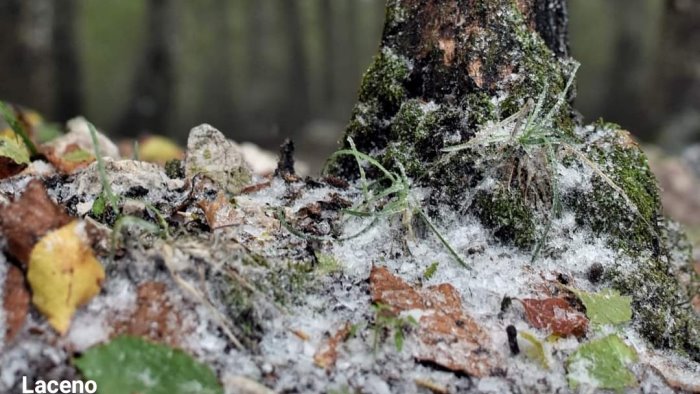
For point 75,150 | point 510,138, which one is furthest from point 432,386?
point 75,150

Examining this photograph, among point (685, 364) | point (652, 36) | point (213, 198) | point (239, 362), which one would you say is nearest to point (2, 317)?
point (239, 362)

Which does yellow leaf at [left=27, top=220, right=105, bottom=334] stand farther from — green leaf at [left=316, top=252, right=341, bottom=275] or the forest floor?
green leaf at [left=316, top=252, right=341, bottom=275]

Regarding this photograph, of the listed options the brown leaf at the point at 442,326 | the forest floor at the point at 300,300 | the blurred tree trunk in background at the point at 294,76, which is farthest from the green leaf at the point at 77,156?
the blurred tree trunk in background at the point at 294,76

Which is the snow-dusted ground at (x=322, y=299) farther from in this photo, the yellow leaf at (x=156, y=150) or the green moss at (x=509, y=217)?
the yellow leaf at (x=156, y=150)

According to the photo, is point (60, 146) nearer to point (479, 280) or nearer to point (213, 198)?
point (213, 198)

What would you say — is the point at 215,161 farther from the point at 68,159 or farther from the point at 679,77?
the point at 679,77

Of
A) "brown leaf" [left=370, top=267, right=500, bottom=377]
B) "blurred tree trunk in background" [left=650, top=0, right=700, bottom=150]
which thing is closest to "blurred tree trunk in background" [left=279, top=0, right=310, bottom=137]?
"blurred tree trunk in background" [left=650, top=0, right=700, bottom=150]
